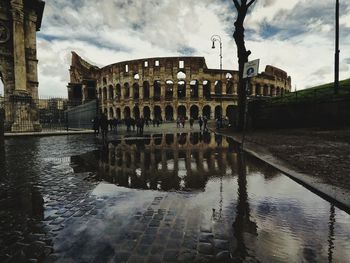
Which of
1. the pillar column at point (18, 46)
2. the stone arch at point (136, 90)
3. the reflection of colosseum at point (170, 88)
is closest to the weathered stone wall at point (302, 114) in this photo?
the pillar column at point (18, 46)

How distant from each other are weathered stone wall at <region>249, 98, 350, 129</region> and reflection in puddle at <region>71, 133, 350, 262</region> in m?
10.9

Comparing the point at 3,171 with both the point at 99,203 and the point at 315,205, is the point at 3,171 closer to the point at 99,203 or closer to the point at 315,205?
the point at 99,203

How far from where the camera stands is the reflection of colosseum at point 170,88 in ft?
140

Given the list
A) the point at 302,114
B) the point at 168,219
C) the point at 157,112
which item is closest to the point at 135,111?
the point at 157,112

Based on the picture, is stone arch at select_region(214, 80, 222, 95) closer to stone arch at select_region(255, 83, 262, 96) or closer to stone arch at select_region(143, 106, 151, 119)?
stone arch at select_region(255, 83, 262, 96)

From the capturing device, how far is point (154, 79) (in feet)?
141

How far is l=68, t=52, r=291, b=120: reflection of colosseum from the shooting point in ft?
140

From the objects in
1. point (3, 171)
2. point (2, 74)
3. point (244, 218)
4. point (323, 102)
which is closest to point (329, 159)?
point (244, 218)

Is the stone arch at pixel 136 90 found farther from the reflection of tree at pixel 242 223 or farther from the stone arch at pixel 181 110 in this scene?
the reflection of tree at pixel 242 223

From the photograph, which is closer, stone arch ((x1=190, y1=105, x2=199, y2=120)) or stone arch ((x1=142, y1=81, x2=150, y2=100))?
stone arch ((x1=142, y1=81, x2=150, y2=100))

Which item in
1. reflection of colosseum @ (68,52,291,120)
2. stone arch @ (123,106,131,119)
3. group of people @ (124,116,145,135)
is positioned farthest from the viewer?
stone arch @ (123,106,131,119)

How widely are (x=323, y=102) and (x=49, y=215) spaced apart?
52.5ft

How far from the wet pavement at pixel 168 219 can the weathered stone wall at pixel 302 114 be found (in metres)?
11.6

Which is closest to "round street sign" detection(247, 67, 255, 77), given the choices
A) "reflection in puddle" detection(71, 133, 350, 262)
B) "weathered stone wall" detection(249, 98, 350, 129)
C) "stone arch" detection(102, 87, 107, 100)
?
"reflection in puddle" detection(71, 133, 350, 262)
